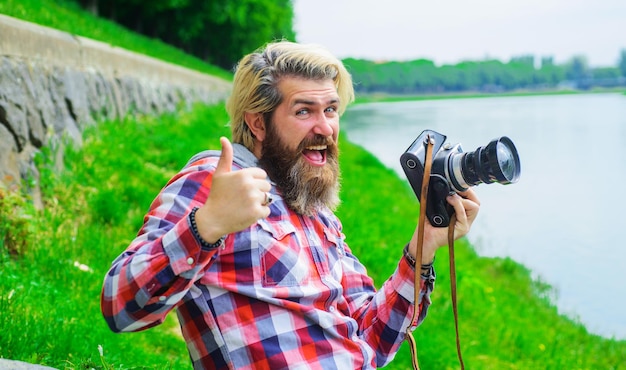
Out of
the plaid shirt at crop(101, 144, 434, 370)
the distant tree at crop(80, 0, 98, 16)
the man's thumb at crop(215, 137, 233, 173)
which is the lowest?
the plaid shirt at crop(101, 144, 434, 370)

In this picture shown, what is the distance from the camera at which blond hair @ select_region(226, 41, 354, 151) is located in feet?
6.93

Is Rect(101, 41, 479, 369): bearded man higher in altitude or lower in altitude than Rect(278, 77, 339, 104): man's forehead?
lower

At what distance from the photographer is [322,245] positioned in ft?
6.88

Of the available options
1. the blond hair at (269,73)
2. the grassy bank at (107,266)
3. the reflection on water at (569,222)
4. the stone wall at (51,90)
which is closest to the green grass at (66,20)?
the stone wall at (51,90)

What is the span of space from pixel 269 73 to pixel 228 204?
0.69m

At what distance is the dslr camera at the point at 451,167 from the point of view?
2.03 meters

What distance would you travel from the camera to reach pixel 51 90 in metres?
4.78

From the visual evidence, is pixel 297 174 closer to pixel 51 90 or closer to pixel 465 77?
pixel 51 90

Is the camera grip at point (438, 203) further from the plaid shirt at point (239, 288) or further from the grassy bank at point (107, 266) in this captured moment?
the grassy bank at point (107, 266)

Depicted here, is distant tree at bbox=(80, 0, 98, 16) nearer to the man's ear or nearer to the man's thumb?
the man's ear

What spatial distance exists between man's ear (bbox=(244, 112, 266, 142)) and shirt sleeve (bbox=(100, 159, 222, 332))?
544 millimetres

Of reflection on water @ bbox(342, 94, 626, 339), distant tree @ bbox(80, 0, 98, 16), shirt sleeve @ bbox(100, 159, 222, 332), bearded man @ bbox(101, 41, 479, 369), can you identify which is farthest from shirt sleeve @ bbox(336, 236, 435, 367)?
distant tree @ bbox(80, 0, 98, 16)

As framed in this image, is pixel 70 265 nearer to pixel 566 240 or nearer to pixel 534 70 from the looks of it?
pixel 566 240

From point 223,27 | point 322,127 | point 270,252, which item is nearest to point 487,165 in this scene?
point 322,127
